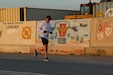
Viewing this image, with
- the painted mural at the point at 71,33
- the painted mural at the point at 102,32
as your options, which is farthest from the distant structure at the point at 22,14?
the painted mural at the point at 102,32

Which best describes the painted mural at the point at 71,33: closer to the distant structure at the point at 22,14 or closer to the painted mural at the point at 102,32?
the painted mural at the point at 102,32

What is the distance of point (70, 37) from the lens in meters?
22.4

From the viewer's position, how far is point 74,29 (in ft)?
73.1

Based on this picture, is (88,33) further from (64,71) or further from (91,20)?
(64,71)

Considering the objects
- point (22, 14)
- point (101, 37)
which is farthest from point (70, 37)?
point (22, 14)

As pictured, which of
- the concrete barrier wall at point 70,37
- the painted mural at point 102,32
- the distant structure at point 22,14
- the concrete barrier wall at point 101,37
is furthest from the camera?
the distant structure at point 22,14

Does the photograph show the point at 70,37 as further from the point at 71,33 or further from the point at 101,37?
the point at 101,37

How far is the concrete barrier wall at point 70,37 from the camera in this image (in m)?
21.7

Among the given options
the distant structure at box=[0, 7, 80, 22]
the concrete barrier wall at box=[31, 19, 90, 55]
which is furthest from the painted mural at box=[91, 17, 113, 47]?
the distant structure at box=[0, 7, 80, 22]

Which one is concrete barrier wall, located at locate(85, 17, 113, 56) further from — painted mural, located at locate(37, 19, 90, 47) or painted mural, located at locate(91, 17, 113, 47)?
painted mural, located at locate(37, 19, 90, 47)

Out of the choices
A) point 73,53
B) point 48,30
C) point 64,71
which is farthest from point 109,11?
point 64,71

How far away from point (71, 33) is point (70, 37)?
22cm

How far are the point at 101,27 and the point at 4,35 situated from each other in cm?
716

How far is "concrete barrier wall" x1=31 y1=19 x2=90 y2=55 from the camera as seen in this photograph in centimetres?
2166
